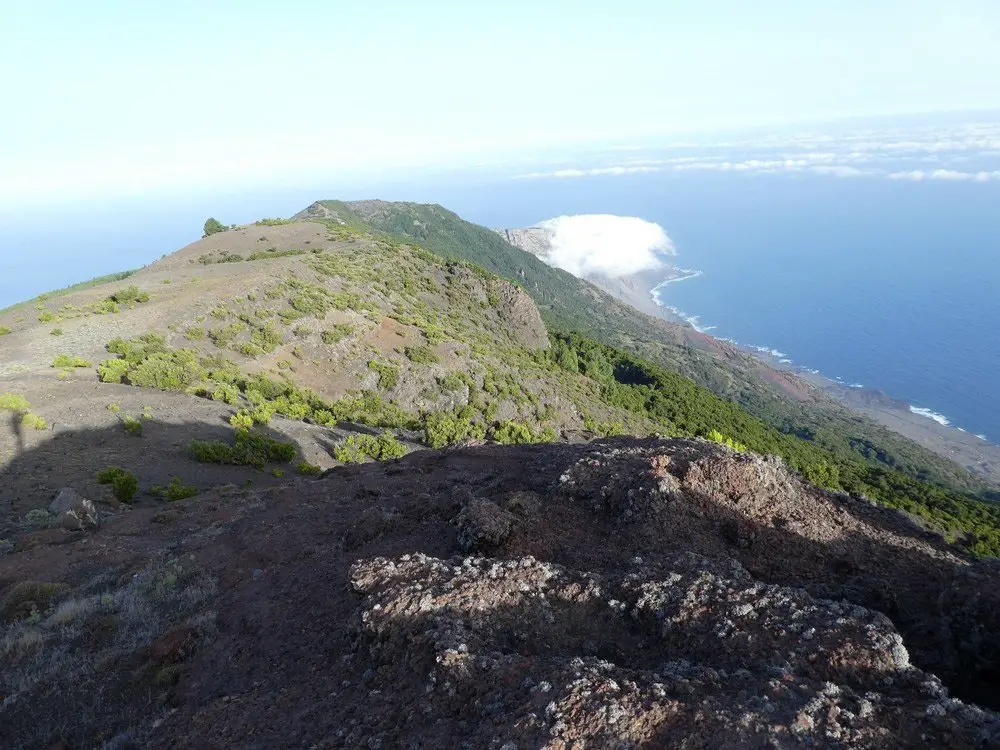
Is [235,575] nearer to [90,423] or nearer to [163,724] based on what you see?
[163,724]

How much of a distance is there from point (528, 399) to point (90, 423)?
23125 mm

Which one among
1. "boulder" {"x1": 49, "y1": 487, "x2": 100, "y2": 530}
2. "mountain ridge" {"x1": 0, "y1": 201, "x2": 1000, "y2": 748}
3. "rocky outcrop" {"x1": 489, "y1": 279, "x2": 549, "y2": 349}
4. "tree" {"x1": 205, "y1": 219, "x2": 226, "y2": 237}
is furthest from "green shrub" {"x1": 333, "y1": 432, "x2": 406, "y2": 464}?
"tree" {"x1": 205, "y1": 219, "x2": 226, "y2": 237}

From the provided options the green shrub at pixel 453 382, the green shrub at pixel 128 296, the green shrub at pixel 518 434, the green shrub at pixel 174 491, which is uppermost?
the green shrub at pixel 128 296

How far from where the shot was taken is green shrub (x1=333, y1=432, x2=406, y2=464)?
919 inches

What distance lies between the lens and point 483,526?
374 inches

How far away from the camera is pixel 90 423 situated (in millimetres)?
20531

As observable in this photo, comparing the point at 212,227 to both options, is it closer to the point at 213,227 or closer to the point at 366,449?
the point at 213,227

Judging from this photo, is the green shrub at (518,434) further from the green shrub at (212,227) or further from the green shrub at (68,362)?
the green shrub at (212,227)

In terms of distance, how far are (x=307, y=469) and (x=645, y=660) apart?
17270mm

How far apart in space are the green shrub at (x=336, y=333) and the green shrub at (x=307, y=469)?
1389 cm

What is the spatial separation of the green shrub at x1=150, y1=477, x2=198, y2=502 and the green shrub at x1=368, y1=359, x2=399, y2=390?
48.5ft

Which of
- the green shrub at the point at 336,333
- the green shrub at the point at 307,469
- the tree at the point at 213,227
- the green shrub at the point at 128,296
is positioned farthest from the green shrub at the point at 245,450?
the tree at the point at 213,227

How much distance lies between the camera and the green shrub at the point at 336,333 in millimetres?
34094

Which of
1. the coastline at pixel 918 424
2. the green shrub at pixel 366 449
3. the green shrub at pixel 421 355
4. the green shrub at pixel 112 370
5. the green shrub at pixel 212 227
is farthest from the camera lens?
the coastline at pixel 918 424
